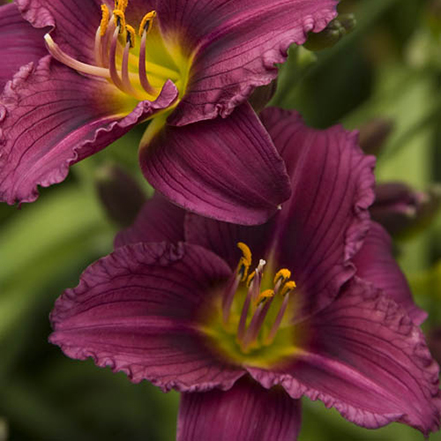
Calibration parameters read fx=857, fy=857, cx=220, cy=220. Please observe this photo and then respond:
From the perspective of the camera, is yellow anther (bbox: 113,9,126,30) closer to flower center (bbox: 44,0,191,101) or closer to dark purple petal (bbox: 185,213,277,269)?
flower center (bbox: 44,0,191,101)

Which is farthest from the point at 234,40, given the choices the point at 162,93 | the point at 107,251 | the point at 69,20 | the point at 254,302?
the point at 107,251

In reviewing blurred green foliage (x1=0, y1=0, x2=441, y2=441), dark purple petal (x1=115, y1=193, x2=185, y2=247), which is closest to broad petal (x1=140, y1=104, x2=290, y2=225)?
dark purple petal (x1=115, y1=193, x2=185, y2=247)

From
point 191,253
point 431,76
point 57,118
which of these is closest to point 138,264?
point 191,253

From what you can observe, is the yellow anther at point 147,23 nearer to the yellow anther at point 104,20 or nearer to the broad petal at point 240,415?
the yellow anther at point 104,20

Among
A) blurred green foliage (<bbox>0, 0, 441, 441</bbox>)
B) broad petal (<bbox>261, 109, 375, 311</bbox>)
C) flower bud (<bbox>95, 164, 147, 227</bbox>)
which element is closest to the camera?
broad petal (<bbox>261, 109, 375, 311</bbox>)

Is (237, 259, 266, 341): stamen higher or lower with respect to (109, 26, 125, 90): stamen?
lower

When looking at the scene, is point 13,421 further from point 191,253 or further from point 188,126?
point 188,126

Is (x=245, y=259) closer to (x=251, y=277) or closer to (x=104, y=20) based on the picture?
(x=251, y=277)
